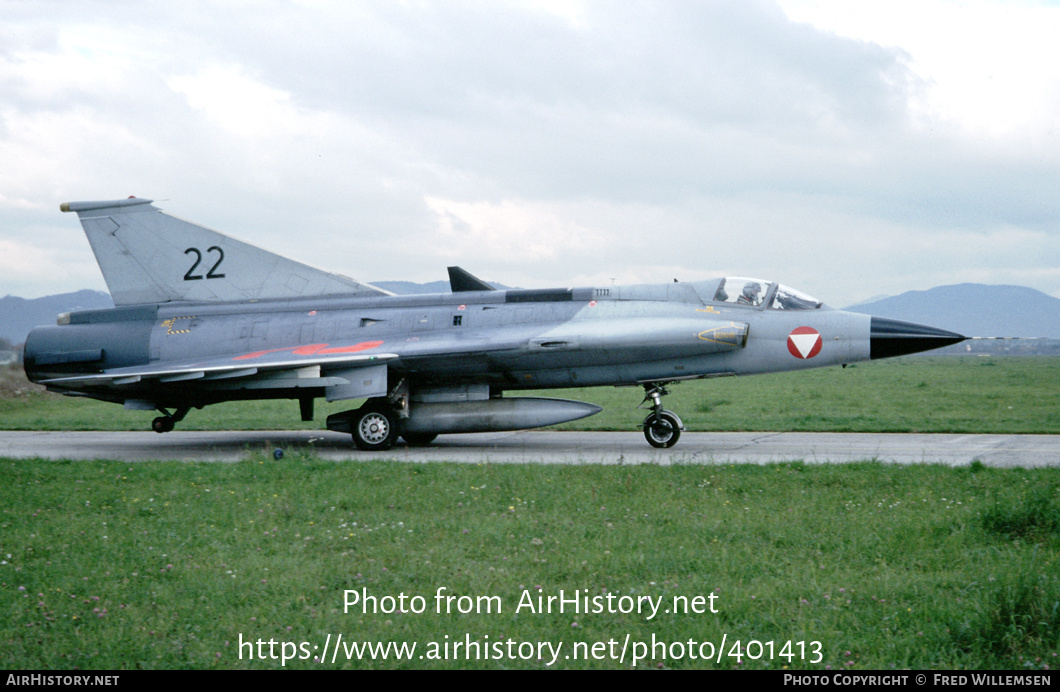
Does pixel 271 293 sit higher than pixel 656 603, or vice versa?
pixel 271 293

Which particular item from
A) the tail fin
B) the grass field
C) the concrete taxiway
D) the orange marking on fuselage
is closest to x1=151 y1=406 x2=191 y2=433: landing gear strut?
the concrete taxiway

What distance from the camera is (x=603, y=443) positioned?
51.1 feet

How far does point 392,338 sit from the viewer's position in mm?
15516

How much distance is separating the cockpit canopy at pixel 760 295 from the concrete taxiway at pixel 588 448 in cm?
244

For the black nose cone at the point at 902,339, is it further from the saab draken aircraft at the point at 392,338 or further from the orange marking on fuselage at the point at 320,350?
the orange marking on fuselage at the point at 320,350

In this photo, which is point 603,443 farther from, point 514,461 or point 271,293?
point 271,293

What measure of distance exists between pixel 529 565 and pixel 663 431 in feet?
26.8

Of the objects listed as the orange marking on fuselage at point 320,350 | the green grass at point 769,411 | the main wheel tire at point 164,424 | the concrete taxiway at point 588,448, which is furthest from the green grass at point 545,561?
the green grass at point 769,411

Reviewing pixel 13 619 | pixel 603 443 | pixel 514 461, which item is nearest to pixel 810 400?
pixel 603 443

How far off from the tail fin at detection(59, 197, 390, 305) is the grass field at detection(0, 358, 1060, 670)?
20.2ft

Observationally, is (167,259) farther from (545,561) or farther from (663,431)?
(545,561)

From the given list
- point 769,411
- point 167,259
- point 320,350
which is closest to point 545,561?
point 320,350

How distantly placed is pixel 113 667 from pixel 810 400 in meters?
23.4

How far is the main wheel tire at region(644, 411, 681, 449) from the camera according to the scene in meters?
14.4
